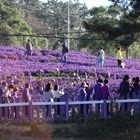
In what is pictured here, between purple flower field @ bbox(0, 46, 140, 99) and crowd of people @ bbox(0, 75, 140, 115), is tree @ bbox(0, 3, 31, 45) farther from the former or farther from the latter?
crowd of people @ bbox(0, 75, 140, 115)

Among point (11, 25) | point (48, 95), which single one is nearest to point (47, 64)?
point (48, 95)

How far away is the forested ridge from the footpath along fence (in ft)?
6.90

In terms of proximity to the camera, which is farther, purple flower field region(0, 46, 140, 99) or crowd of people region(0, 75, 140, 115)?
purple flower field region(0, 46, 140, 99)

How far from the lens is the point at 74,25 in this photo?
9344 cm

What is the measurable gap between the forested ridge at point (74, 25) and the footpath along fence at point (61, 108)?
210 centimetres

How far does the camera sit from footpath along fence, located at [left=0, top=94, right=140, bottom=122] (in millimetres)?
16516

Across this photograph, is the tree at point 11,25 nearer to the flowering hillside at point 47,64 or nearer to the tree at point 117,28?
the flowering hillside at point 47,64

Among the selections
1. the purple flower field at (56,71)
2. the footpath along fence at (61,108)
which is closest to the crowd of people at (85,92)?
the footpath along fence at (61,108)

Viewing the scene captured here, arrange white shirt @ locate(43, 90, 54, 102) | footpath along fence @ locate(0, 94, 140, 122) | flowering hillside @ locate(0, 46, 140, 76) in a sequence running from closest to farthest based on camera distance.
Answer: footpath along fence @ locate(0, 94, 140, 122) < white shirt @ locate(43, 90, 54, 102) < flowering hillside @ locate(0, 46, 140, 76)

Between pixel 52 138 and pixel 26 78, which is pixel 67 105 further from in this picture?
pixel 26 78

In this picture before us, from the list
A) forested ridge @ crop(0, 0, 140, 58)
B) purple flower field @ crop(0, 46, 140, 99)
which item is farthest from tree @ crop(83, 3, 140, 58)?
purple flower field @ crop(0, 46, 140, 99)

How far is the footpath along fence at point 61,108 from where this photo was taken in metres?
16.5

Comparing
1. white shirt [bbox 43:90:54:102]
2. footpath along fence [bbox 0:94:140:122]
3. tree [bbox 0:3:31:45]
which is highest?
tree [bbox 0:3:31:45]

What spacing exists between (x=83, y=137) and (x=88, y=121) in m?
0.70
